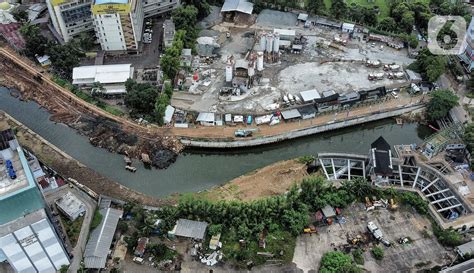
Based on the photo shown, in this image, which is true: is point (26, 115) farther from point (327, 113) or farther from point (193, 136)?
point (327, 113)

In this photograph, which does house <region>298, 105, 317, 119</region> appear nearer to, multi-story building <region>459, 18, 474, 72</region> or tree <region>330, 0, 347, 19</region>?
tree <region>330, 0, 347, 19</region>

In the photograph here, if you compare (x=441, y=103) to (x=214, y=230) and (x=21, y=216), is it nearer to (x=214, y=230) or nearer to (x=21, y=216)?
Result: (x=214, y=230)

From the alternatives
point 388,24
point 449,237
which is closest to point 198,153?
point 449,237

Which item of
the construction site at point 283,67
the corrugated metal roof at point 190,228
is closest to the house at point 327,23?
the construction site at point 283,67

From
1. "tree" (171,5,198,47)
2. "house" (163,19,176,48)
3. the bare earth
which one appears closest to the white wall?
"house" (163,19,176,48)

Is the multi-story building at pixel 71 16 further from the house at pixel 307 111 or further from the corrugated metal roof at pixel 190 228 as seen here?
the corrugated metal roof at pixel 190 228

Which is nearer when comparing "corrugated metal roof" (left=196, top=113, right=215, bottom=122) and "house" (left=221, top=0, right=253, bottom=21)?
"corrugated metal roof" (left=196, top=113, right=215, bottom=122)
